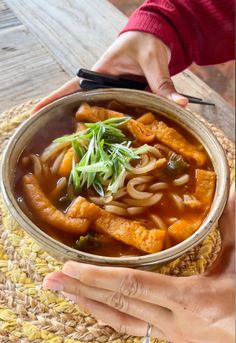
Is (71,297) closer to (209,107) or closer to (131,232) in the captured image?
(131,232)

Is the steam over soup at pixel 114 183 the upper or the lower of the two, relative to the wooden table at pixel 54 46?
lower

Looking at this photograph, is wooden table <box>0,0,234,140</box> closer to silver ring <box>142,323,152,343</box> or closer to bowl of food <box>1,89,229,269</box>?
bowl of food <box>1,89,229,269</box>

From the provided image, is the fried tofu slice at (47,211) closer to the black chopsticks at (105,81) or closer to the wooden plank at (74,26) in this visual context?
the black chopsticks at (105,81)

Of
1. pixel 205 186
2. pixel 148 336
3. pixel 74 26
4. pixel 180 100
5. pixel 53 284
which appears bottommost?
pixel 148 336

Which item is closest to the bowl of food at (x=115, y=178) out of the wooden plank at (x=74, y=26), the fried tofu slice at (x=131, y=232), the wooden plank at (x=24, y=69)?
the fried tofu slice at (x=131, y=232)

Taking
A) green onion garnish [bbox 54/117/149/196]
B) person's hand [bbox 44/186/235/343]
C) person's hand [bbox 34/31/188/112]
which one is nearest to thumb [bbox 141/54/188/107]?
person's hand [bbox 34/31/188/112]

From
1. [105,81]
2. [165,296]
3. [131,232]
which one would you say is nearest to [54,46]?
[105,81]

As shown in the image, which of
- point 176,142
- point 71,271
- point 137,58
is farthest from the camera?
point 137,58
